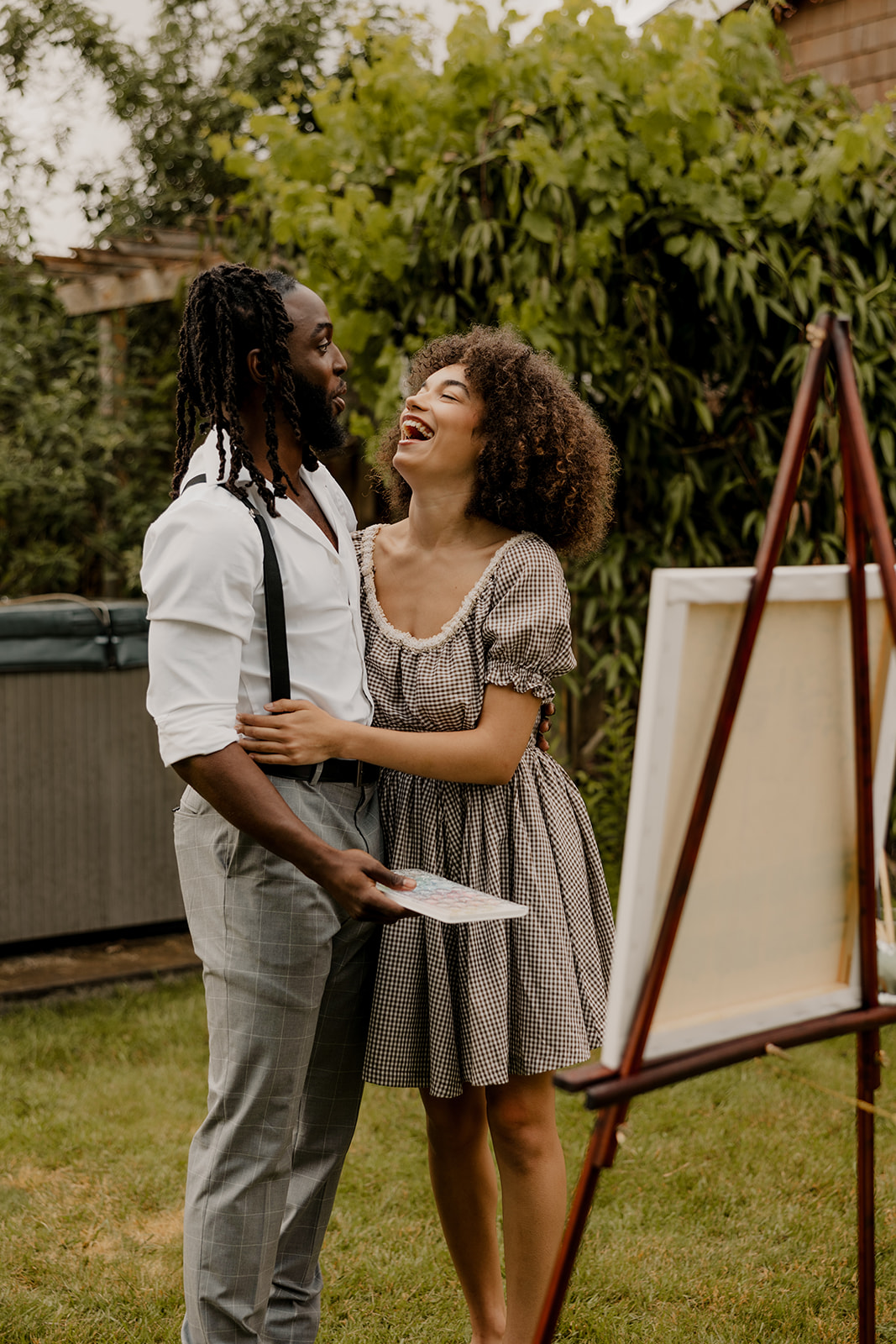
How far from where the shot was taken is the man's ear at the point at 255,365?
1720mm

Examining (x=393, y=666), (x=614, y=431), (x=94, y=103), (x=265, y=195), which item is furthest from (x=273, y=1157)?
(x=94, y=103)

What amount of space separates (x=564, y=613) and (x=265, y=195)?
3.23m

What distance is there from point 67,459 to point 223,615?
17.2 ft

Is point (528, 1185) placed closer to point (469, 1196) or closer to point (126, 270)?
point (469, 1196)

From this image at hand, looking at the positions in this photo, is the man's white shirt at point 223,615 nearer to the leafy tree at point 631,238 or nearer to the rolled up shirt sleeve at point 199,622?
the rolled up shirt sleeve at point 199,622

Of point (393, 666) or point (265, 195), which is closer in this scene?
point (393, 666)

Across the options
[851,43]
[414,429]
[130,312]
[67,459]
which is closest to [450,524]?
[414,429]

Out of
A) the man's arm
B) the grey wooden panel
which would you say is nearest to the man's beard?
the man's arm

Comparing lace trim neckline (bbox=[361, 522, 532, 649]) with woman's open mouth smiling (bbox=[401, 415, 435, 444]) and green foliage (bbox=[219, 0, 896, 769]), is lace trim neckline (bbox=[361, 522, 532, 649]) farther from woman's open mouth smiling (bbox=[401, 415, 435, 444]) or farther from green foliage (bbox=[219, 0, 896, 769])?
green foliage (bbox=[219, 0, 896, 769])

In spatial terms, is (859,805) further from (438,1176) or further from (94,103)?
(94,103)

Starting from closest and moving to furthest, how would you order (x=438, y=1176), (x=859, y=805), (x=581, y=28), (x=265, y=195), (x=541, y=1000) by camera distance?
(x=859, y=805), (x=541, y=1000), (x=438, y=1176), (x=581, y=28), (x=265, y=195)

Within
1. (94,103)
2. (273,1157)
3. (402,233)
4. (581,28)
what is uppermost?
(94,103)

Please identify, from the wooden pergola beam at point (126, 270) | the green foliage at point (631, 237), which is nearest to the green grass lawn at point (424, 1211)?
the green foliage at point (631, 237)

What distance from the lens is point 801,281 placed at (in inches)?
155
